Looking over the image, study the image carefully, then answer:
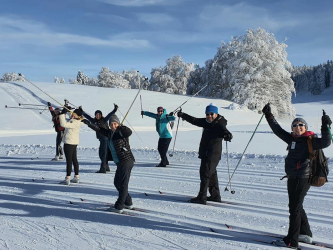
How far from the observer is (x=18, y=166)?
9.16 meters

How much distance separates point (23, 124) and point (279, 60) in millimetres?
29076

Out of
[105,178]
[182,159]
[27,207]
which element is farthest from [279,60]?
[27,207]

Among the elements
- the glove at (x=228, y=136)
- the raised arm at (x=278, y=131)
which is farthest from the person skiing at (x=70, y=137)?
the raised arm at (x=278, y=131)

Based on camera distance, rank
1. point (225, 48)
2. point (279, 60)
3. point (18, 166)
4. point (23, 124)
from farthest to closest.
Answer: point (225, 48)
point (279, 60)
point (23, 124)
point (18, 166)

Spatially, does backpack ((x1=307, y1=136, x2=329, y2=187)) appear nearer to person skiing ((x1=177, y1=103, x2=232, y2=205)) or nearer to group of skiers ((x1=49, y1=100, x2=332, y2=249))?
group of skiers ((x1=49, y1=100, x2=332, y2=249))

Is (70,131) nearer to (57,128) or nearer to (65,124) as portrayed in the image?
(65,124)

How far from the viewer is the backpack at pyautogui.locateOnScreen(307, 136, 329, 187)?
11.6 ft

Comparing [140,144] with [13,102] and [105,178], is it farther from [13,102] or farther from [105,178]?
[13,102]

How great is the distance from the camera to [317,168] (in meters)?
3.58

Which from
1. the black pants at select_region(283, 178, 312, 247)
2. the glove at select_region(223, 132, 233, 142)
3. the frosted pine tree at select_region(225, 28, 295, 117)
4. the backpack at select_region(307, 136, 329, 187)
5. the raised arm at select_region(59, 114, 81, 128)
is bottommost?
the black pants at select_region(283, 178, 312, 247)

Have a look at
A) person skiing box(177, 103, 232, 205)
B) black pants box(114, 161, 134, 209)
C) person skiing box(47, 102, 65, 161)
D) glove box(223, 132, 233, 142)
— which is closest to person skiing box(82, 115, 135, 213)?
black pants box(114, 161, 134, 209)

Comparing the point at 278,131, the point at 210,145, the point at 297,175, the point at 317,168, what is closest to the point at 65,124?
the point at 210,145

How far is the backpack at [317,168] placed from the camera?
3.55m

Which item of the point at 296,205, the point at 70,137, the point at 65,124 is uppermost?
the point at 65,124
